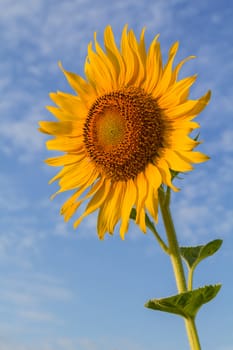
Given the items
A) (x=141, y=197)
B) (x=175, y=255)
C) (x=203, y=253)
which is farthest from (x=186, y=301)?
(x=141, y=197)

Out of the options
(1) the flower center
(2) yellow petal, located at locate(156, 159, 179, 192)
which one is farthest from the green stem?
(1) the flower center

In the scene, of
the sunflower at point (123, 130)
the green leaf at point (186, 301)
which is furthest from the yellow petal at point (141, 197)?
the green leaf at point (186, 301)

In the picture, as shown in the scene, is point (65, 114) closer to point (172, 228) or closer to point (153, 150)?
point (153, 150)

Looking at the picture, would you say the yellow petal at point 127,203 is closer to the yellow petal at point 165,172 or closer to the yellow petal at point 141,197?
the yellow petal at point 141,197

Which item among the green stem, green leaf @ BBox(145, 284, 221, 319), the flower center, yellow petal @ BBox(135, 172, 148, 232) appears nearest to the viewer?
green leaf @ BBox(145, 284, 221, 319)

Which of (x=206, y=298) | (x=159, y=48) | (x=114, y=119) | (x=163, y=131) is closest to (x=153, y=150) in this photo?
(x=163, y=131)

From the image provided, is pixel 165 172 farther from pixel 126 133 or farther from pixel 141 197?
pixel 126 133

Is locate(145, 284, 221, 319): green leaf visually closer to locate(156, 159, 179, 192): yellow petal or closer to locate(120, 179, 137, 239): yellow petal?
locate(120, 179, 137, 239): yellow petal
